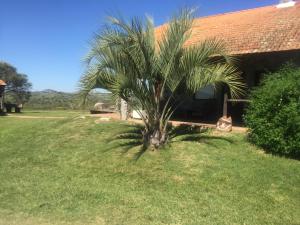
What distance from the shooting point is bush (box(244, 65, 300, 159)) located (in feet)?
27.2

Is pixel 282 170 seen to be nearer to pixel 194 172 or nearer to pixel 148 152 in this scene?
pixel 194 172

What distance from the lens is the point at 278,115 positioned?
28.0ft

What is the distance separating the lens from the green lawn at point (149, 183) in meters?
5.96

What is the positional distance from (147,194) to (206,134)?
409 centimetres

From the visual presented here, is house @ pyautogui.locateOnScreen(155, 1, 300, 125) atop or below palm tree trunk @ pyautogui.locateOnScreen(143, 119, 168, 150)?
atop

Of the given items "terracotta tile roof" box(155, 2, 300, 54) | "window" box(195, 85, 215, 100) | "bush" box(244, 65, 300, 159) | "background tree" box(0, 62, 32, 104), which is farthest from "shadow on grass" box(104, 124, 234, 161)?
"background tree" box(0, 62, 32, 104)

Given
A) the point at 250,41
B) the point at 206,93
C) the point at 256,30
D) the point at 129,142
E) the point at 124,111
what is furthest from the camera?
the point at 206,93

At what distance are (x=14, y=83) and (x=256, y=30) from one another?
163 feet

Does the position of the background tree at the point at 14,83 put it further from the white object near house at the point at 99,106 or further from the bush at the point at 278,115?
the bush at the point at 278,115

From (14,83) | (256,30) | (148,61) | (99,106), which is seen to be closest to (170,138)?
(148,61)

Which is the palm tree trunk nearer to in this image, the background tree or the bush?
the bush

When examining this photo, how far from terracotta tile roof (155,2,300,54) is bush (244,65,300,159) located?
2063 millimetres

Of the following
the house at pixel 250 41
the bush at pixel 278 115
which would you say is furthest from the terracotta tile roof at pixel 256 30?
the bush at pixel 278 115

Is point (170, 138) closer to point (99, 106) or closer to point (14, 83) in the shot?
point (99, 106)
